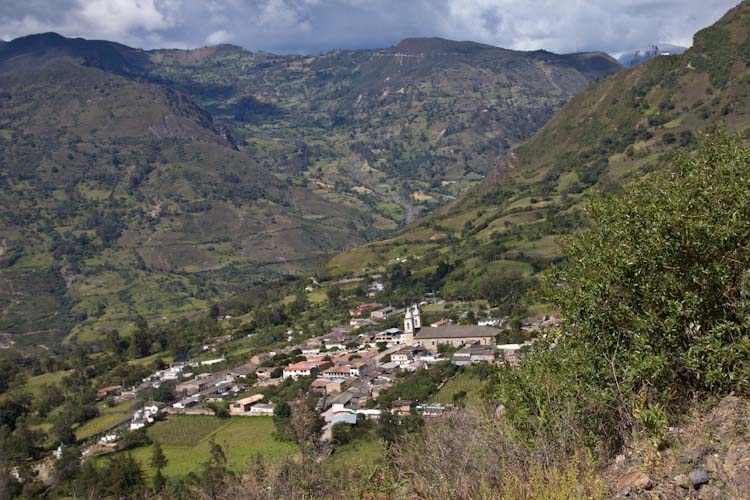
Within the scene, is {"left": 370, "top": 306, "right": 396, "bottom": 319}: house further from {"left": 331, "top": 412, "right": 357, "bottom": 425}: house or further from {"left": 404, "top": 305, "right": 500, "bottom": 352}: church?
{"left": 331, "top": 412, "right": 357, "bottom": 425}: house

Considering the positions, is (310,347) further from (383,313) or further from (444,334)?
(444,334)

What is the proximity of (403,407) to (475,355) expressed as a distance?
12430mm

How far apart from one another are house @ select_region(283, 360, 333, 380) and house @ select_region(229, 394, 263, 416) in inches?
195

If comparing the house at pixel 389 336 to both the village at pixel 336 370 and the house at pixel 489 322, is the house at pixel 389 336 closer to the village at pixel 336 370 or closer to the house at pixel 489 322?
the village at pixel 336 370

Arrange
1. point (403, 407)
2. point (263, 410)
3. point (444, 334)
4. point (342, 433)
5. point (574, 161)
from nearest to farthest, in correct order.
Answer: point (342, 433) → point (403, 407) → point (263, 410) → point (444, 334) → point (574, 161)

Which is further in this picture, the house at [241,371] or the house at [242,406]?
the house at [241,371]

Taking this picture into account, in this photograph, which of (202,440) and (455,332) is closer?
(202,440)

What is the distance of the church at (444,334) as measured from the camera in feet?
183

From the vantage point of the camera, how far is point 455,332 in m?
57.8

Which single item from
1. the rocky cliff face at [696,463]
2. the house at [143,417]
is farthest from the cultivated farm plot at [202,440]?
the rocky cliff face at [696,463]

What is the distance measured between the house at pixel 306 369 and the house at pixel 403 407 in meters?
14.9

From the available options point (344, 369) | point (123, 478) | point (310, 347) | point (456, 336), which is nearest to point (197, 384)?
point (310, 347)

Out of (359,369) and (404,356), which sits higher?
(404,356)

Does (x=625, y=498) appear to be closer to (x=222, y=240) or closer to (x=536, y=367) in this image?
(x=536, y=367)
